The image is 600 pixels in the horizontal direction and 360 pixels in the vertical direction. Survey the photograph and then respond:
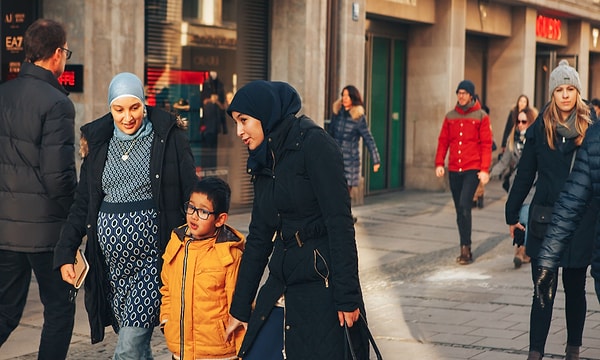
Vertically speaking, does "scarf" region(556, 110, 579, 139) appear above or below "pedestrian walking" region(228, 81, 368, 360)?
above

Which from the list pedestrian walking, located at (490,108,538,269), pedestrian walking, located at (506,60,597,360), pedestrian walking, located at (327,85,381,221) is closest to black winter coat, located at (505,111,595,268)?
pedestrian walking, located at (506,60,597,360)

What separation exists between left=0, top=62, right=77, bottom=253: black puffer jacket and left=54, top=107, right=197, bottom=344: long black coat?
51 cm

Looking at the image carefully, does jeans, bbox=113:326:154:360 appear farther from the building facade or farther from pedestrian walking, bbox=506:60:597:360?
the building facade

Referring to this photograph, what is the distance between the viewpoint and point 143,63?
41.2ft

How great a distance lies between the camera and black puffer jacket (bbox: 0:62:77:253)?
6094mm

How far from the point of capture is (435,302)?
30.5ft

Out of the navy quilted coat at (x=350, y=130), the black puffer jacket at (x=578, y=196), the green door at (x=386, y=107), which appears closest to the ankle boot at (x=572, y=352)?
the black puffer jacket at (x=578, y=196)

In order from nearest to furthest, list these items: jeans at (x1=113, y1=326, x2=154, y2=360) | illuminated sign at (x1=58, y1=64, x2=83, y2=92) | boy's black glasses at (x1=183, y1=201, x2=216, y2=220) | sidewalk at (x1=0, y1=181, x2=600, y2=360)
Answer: boy's black glasses at (x1=183, y1=201, x2=216, y2=220)
jeans at (x1=113, y1=326, x2=154, y2=360)
sidewalk at (x1=0, y1=181, x2=600, y2=360)
illuminated sign at (x1=58, y1=64, x2=83, y2=92)

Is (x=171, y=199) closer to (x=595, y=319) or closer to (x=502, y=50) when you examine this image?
(x=595, y=319)

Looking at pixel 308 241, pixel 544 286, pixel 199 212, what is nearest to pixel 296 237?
pixel 308 241

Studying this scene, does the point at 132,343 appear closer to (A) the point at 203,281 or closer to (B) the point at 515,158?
(A) the point at 203,281

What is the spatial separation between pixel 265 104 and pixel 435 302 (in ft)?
16.5

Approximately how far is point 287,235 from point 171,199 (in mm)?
1017

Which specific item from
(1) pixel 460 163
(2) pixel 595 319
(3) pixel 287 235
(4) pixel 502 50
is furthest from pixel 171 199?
(4) pixel 502 50
